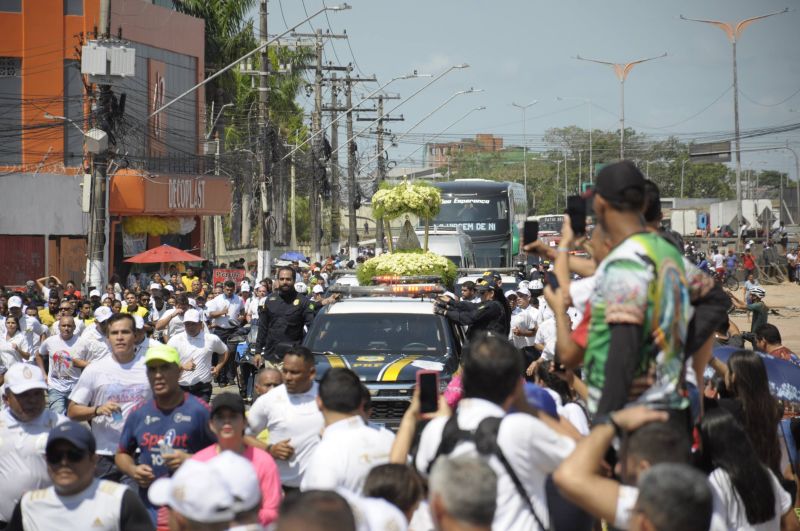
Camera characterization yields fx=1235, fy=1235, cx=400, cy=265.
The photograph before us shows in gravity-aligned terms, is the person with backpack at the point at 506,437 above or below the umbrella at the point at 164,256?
below

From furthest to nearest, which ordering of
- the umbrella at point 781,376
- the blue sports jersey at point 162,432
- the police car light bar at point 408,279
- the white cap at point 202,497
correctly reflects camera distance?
the police car light bar at point 408,279
the umbrella at point 781,376
the blue sports jersey at point 162,432
the white cap at point 202,497

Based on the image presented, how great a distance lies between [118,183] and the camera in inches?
1574

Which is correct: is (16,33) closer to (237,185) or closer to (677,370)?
(237,185)

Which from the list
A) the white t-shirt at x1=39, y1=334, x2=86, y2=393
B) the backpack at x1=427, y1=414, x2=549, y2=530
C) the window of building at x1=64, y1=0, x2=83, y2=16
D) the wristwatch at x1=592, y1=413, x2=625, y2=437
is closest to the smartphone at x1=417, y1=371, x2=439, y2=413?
the backpack at x1=427, y1=414, x2=549, y2=530

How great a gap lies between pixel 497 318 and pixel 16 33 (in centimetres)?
3015

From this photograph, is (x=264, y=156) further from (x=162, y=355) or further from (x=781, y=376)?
(x=162, y=355)

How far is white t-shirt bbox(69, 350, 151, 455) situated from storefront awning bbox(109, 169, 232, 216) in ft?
94.0

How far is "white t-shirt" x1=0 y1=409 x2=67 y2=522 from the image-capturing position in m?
6.85

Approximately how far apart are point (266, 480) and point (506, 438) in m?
2.08

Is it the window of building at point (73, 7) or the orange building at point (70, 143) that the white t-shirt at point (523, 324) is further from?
the window of building at point (73, 7)

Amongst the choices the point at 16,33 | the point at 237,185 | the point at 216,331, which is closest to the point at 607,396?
the point at 216,331

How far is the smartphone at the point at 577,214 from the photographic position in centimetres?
516

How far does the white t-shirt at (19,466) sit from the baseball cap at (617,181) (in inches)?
140

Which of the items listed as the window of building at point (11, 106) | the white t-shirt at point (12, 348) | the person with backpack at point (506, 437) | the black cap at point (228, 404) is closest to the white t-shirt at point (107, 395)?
the black cap at point (228, 404)
